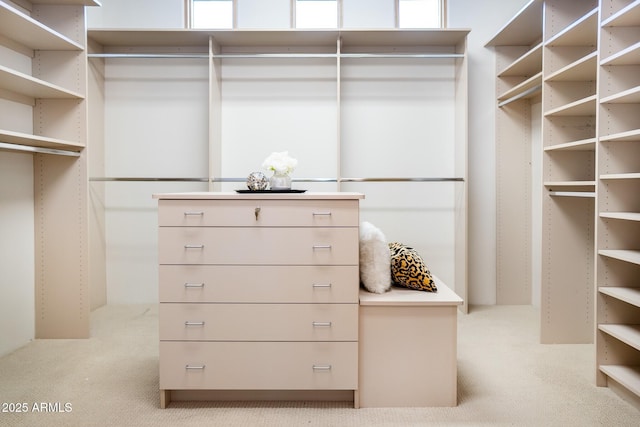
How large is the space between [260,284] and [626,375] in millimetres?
1835

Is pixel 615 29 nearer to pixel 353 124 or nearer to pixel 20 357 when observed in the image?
pixel 353 124

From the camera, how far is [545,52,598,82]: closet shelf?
243 cm

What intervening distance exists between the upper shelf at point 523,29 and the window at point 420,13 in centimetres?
54

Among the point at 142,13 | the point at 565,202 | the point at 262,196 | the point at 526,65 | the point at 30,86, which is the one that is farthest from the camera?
the point at 142,13

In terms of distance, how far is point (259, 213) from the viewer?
2023 mm

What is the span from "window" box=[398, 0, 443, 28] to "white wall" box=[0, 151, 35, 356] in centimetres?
316

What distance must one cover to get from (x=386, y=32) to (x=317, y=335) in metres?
2.56

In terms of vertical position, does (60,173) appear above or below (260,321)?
above

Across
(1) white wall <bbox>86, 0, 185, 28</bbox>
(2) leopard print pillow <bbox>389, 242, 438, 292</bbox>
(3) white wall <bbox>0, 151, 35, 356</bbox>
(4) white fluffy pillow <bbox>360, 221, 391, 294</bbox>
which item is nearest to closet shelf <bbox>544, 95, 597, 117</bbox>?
(2) leopard print pillow <bbox>389, 242, 438, 292</bbox>

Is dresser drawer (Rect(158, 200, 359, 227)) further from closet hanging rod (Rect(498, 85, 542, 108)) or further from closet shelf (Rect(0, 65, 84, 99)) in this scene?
closet hanging rod (Rect(498, 85, 542, 108))

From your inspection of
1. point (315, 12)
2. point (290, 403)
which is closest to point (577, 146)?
point (290, 403)

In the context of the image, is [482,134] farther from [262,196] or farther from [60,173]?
[60,173]

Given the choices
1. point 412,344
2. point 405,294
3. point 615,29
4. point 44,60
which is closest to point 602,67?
point 615,29

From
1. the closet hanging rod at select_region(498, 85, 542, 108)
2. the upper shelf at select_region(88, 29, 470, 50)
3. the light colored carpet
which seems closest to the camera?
the light colored carpet
